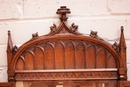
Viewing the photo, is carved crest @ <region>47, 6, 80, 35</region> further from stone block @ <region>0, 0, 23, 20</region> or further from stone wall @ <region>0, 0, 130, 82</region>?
stone block @ <region>0, 0, 23, 20</region>

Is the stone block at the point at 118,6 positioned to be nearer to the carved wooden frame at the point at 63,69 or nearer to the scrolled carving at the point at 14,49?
the carved wooden frame at the point at 63,69

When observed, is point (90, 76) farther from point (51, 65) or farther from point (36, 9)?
point (36, 9)

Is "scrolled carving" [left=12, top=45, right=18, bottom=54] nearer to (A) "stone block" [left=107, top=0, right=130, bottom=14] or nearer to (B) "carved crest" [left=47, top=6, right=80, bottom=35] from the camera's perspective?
(B) "carved crest" [left=47, top=6, right=80, bottom=35]

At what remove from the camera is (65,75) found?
36.6 inches

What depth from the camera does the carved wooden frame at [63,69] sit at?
90 centimetres

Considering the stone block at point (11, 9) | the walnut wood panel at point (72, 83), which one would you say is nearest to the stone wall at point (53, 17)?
the stone block at point (11, 9)

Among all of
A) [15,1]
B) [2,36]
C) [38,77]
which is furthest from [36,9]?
[38,77]

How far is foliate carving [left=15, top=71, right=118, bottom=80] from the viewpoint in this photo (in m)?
0.91

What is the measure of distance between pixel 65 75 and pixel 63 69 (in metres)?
0.03

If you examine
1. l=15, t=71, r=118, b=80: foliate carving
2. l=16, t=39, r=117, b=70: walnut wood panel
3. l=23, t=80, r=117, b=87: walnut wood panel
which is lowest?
l=23, t=80, r=117, b=87: walnut wood panel

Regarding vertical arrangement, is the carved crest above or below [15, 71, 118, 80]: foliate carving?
above

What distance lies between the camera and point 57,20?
953 millimetres

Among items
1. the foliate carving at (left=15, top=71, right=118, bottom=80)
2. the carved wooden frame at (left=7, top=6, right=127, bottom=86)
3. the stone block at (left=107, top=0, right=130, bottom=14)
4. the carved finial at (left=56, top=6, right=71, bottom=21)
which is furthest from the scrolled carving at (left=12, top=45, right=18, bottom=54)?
the stone block at (left=107, top=0, right=130, bottom=14)

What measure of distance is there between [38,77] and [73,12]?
36 cm
